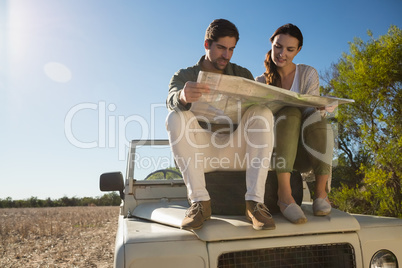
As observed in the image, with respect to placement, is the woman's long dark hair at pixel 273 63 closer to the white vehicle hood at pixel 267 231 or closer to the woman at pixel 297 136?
the woman at pixel 297 136

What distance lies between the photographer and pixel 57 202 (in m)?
24.4

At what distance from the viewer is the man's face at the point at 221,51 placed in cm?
240

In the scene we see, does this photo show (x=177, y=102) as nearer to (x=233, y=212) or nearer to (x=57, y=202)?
(x=233, y=212)

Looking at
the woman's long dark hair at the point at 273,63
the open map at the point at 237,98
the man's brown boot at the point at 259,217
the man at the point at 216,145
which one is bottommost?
the man's brown boot at the point at 259,217

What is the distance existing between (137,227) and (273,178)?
91 cm

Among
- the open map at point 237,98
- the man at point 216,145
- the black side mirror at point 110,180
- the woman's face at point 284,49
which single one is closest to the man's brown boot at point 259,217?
the man at point 216,145

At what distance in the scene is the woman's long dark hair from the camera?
2.49 metres

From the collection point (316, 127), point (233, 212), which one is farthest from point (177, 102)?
point (316, 127)

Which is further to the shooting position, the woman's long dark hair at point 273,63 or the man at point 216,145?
the woman's long dark hair at point 273,63

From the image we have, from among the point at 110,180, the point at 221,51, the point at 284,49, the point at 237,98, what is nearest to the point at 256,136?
the point at 237,98

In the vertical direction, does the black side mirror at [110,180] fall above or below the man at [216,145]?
→ below

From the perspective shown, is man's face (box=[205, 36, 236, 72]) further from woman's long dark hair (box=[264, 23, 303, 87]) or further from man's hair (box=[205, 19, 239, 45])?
woman's long dark hair (box=[264, 23, 303, 87])

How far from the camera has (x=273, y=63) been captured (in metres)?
2.67

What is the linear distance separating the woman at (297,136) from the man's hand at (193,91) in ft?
1.88
